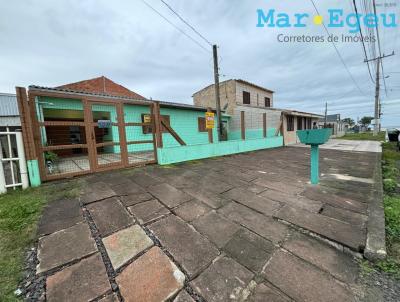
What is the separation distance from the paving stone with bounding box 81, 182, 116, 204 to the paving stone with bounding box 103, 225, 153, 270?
121cm

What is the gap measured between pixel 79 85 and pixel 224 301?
1683 cm

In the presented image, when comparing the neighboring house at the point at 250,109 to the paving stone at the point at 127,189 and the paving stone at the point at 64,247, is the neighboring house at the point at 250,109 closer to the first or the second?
the paving stone at the point at 127,189

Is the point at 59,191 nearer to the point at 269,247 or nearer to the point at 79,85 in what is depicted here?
the point at 269,247

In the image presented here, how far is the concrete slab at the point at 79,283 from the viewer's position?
4.21ft

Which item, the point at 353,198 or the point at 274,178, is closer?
the point at 353,198

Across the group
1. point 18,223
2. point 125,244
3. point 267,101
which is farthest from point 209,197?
point 267,101

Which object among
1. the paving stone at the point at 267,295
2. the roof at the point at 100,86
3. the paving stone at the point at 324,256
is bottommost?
the paving stone at the point at 324,256

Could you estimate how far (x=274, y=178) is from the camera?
4266 millimetres

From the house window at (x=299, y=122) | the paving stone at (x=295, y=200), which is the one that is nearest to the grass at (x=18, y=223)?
the paving stone at (x=295, y=200)

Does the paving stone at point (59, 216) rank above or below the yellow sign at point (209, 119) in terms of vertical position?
below

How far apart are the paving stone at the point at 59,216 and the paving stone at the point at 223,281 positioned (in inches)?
73.4

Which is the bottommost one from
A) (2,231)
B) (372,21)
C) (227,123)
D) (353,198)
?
(353,198)

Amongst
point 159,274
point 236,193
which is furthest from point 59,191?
point 236,193

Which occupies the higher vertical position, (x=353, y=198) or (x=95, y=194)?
(x=95, y=194)
